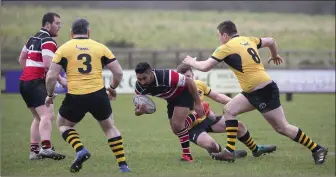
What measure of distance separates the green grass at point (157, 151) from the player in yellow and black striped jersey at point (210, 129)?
0.57ft

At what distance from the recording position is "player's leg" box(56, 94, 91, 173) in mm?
8859

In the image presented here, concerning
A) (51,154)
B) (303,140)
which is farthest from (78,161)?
(303,140)

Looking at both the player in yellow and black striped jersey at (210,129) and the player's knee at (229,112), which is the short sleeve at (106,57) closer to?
the player in yellow and black striped jersey at (210,129)

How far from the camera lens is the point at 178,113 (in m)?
10.3

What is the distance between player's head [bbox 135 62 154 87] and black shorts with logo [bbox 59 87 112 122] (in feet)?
2.17

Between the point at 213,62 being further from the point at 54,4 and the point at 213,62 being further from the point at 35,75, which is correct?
the point at 54,4

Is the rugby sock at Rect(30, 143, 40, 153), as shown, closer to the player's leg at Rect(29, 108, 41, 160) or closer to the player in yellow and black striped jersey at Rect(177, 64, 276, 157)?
the player's leg at Rect(29, 108, 41, 160)

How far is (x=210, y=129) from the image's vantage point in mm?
11281

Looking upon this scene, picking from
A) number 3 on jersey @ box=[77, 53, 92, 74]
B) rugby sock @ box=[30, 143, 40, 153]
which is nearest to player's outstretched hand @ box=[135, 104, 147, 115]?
number 3 on jersey @ box=[77, 53, 92, 74]

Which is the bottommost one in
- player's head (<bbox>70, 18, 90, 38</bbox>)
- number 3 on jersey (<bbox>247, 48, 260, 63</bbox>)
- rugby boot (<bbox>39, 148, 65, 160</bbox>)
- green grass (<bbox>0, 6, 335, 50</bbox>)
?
green grass (<bbox>0, 6, 335, 50</bbox>)

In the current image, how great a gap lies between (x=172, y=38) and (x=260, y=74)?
97.1 ft

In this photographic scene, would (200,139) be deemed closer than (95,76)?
No

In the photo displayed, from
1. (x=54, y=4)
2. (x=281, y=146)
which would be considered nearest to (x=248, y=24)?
(x=54, y=4)

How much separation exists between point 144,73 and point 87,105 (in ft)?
3.32
